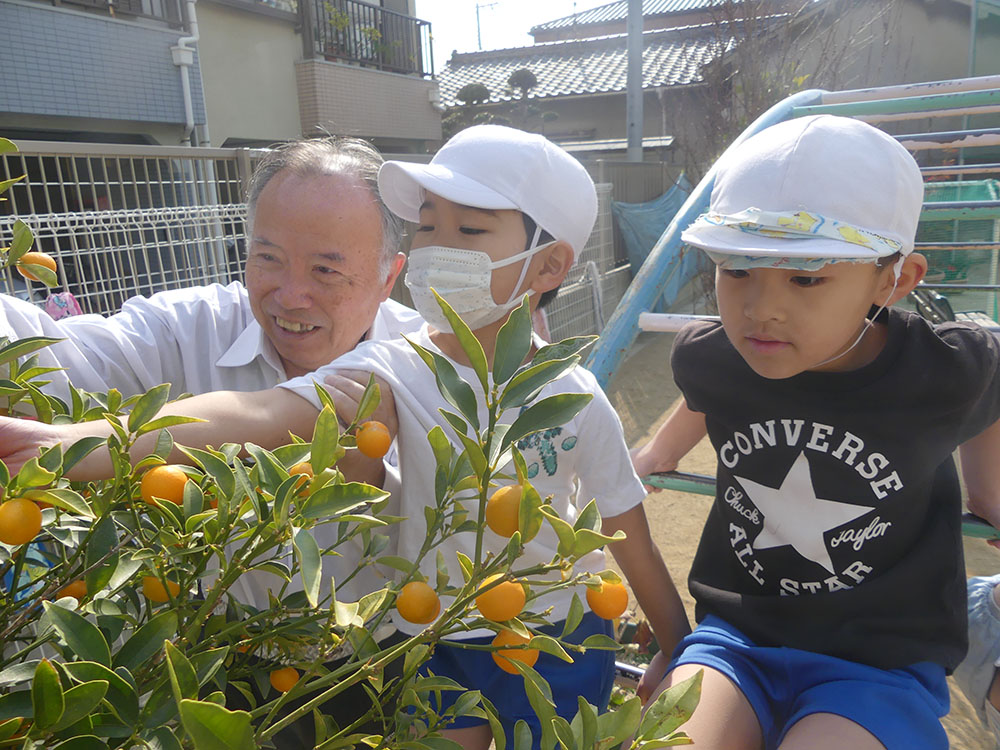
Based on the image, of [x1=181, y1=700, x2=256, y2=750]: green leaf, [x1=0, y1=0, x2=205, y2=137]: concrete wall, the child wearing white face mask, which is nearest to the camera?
[x1=181, y1=700, x2=256, y2=750]: green leaf

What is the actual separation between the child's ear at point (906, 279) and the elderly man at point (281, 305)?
3.17 ft

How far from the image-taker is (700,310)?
9.88 m

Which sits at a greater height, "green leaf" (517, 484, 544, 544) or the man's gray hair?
the man's gray hair

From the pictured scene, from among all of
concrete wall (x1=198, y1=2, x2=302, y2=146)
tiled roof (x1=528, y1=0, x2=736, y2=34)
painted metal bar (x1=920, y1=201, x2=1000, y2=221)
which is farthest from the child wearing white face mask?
tiled roof (x1=528, y1=0, x2=736, y2=34)

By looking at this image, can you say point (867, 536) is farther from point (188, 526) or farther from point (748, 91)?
point (748, 91)

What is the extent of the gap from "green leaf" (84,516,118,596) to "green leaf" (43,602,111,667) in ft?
0.35

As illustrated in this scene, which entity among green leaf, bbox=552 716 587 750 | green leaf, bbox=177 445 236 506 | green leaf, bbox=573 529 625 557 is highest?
green leaf, bbox=177 445 236 506

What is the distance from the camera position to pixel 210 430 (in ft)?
3.14

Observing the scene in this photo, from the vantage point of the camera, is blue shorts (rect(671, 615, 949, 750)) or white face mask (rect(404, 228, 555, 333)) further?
white face mask (rect(404, 228, 555, 333))

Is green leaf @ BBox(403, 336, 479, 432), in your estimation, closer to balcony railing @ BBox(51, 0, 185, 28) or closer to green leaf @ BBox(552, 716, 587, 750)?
green leaf @ BBox(552, 716, 587, 750)

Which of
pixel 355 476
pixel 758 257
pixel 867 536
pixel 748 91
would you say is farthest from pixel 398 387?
pixel 748 91

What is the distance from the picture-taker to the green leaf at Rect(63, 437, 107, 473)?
61cm

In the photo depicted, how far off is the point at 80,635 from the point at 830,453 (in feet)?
3.98

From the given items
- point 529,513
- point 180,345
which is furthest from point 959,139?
point 529,513
